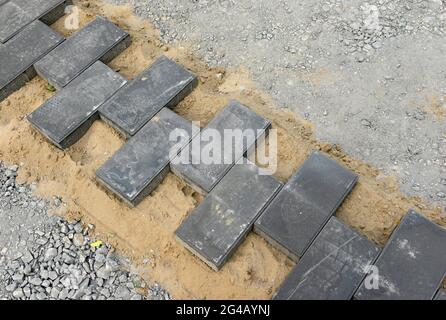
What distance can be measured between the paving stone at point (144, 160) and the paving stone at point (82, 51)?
931 mm

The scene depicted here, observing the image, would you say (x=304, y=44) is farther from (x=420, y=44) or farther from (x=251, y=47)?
(x=420, y=44)

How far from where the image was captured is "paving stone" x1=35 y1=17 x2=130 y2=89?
14.0 feet

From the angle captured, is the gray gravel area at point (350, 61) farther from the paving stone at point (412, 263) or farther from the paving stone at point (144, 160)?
the paving stone at point (144, 160)

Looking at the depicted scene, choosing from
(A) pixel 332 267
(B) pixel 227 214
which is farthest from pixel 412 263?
(B) pixel 227 214

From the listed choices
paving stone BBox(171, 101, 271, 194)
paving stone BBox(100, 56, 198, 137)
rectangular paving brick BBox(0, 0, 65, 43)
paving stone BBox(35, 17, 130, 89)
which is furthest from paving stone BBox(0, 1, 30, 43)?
paving stone BBox(171, 101, 271, 194)

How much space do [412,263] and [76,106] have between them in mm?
2984

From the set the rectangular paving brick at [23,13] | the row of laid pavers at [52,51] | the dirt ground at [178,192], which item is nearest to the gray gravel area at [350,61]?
the dirt ground at [178,192]

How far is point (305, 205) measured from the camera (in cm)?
350

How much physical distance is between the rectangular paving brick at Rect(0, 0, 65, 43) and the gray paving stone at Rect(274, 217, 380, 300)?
11.4 feet

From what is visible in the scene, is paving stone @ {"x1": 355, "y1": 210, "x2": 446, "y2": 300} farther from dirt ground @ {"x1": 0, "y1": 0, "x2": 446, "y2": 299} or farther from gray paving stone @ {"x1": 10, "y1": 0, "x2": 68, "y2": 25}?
gray paving stone @ {"x1": 10, "y1": 0, "x2": 68, "y2": 25}

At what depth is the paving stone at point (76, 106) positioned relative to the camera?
3.94 meters
